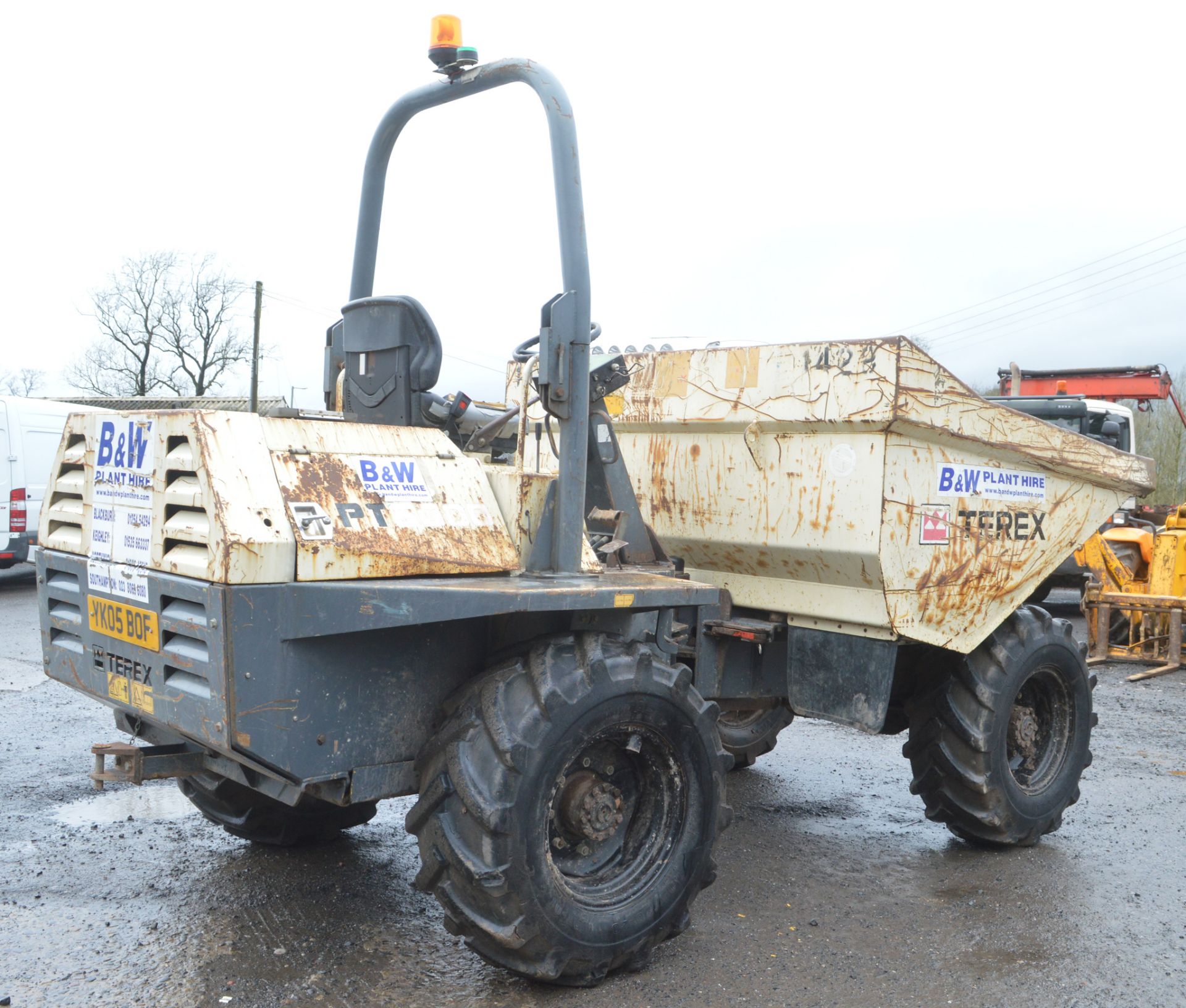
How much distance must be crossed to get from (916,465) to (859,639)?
723 millimetres

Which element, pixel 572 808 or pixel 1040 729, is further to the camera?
pixel 1040 729

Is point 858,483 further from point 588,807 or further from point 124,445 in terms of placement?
point 124,445

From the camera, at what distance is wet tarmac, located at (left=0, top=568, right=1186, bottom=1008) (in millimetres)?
3469

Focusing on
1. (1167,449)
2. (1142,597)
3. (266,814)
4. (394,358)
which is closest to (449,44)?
(394,358)

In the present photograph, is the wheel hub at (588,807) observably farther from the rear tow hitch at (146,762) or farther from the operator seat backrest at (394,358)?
the operator seat backrest at (394,358)

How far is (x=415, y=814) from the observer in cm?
332

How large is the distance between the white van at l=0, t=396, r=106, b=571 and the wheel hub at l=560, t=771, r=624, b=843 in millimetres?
11194

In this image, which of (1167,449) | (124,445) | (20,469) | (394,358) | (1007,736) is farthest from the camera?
(1167,449)

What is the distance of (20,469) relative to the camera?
13133 millimetres

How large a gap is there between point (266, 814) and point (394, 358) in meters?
1.93

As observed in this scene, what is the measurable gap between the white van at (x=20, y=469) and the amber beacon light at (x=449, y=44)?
10.9m

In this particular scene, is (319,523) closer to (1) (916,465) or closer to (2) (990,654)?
(1) (916,465)

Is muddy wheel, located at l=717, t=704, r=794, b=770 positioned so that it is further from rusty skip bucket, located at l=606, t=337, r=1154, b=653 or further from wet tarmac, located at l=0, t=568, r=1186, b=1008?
rusty skip bucket, located at l=606, t=337, r=1154, b=653

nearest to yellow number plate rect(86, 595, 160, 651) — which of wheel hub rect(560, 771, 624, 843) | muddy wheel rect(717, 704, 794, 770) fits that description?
wheel hub rect(560, 771, 624, 843)
